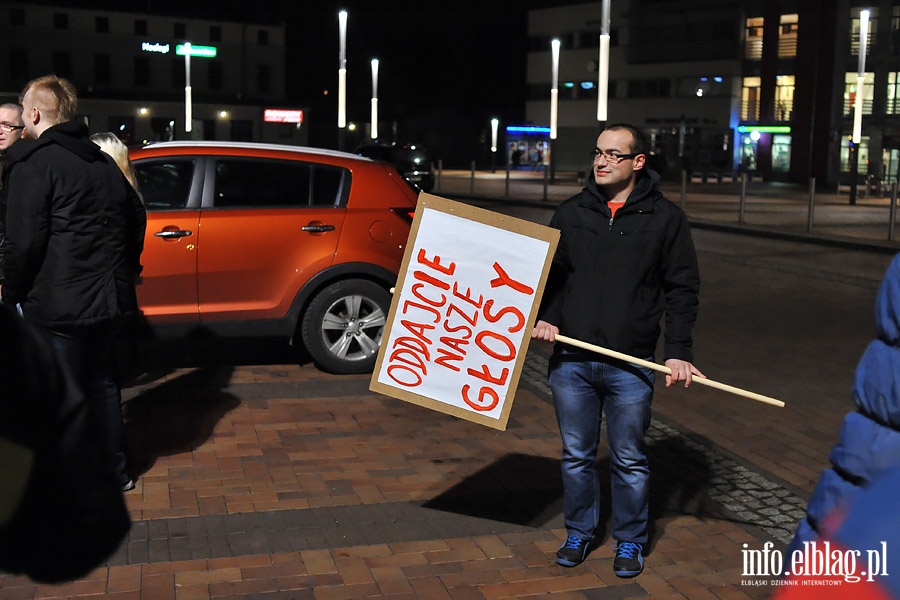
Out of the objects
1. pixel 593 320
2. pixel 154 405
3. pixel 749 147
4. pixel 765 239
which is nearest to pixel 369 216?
pixel 154 405

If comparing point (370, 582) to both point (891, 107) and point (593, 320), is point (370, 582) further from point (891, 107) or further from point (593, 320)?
point (891, 107)

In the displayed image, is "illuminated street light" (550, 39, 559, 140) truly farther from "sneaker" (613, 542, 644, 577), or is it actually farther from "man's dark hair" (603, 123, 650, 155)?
"sneaker" (613, 542, 644, 577)

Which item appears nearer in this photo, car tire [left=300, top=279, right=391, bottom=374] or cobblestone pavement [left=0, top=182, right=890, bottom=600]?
cobblestone pavement [left=0, top=182, right=890, bottom=600]

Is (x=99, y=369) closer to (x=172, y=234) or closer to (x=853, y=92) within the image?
(x=172, y=234)

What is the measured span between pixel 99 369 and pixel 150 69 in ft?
241

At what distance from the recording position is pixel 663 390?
787 centimetres

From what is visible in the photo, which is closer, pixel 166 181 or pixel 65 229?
pixel 65 229

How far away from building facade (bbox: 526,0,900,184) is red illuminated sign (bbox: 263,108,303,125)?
52.8 feet

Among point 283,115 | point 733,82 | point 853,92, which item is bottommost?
point 283,115

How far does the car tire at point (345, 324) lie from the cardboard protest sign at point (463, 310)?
329 centimetres

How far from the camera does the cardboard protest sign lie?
445 cm

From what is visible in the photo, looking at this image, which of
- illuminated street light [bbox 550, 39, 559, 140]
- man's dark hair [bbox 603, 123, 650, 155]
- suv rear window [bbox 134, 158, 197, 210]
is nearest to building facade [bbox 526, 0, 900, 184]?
illuminated street light [bbox 550, 39, 559, 140]

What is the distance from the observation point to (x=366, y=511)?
200 inches

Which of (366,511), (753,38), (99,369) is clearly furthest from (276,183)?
(753,38)
